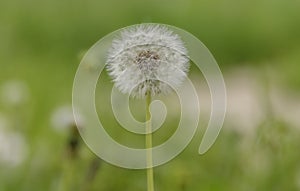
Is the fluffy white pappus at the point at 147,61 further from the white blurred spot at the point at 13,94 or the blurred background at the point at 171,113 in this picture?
the white blurred spot at the point at 13,94

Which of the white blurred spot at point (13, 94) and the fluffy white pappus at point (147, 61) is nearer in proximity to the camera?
the fluffy white pappus at point (147, 61)

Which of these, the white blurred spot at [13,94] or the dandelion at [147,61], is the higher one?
the white blurred spot at [13,94]

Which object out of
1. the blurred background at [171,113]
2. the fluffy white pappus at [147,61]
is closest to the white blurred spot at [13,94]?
the blurred background at [171,113]

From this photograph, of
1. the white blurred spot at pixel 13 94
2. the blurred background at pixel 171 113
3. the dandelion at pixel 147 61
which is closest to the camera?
the dandelion at pixel 147 61

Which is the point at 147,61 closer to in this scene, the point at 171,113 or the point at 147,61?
the point at 147,61

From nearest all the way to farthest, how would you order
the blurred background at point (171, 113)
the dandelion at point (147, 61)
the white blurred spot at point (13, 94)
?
the dandelion at point (147, 61), the blurred background at point (171, 113), the white blurred spot at point (13, 94)

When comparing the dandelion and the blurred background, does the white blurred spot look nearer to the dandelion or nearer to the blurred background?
the blurred background

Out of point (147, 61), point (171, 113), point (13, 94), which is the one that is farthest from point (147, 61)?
point (171, 113)

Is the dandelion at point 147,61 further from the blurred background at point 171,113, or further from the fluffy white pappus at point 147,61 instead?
the blurred background at point 171,113
